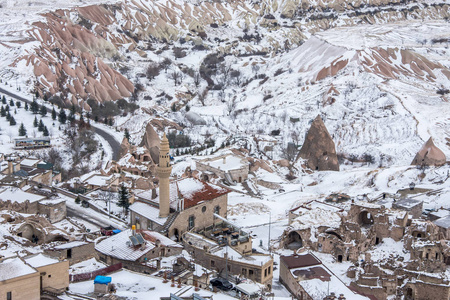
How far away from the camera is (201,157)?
202 feet

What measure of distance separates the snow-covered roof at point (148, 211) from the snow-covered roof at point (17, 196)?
680 cm

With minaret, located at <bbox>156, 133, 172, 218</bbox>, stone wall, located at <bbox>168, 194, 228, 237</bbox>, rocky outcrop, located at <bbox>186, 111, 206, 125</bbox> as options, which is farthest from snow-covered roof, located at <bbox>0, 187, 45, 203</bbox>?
rocky outcrop, located at <bbox>186, 111, 206, 125</bbox>

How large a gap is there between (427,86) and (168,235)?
72968 mm

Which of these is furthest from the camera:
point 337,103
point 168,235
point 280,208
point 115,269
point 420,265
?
point 337,103

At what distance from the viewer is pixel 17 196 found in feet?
128

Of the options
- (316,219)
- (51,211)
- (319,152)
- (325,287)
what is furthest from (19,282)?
(319,152)

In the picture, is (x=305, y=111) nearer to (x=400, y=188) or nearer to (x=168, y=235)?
(x=400, y=188)

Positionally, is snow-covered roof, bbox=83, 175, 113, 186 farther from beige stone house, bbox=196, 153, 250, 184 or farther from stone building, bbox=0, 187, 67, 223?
beige stone house, bbox=196, 153, 250, 184

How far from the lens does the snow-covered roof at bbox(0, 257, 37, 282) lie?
20033 millimetres

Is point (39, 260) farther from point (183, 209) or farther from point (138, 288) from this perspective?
point (183, 209)

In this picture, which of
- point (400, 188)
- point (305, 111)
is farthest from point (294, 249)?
point (305, 111)

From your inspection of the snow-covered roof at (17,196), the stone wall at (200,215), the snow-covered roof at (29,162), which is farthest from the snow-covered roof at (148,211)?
the snow-covered roof at (29,162)

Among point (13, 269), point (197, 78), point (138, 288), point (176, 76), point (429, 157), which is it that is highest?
point (176, 76)

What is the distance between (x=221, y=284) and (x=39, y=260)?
7.86 metres
